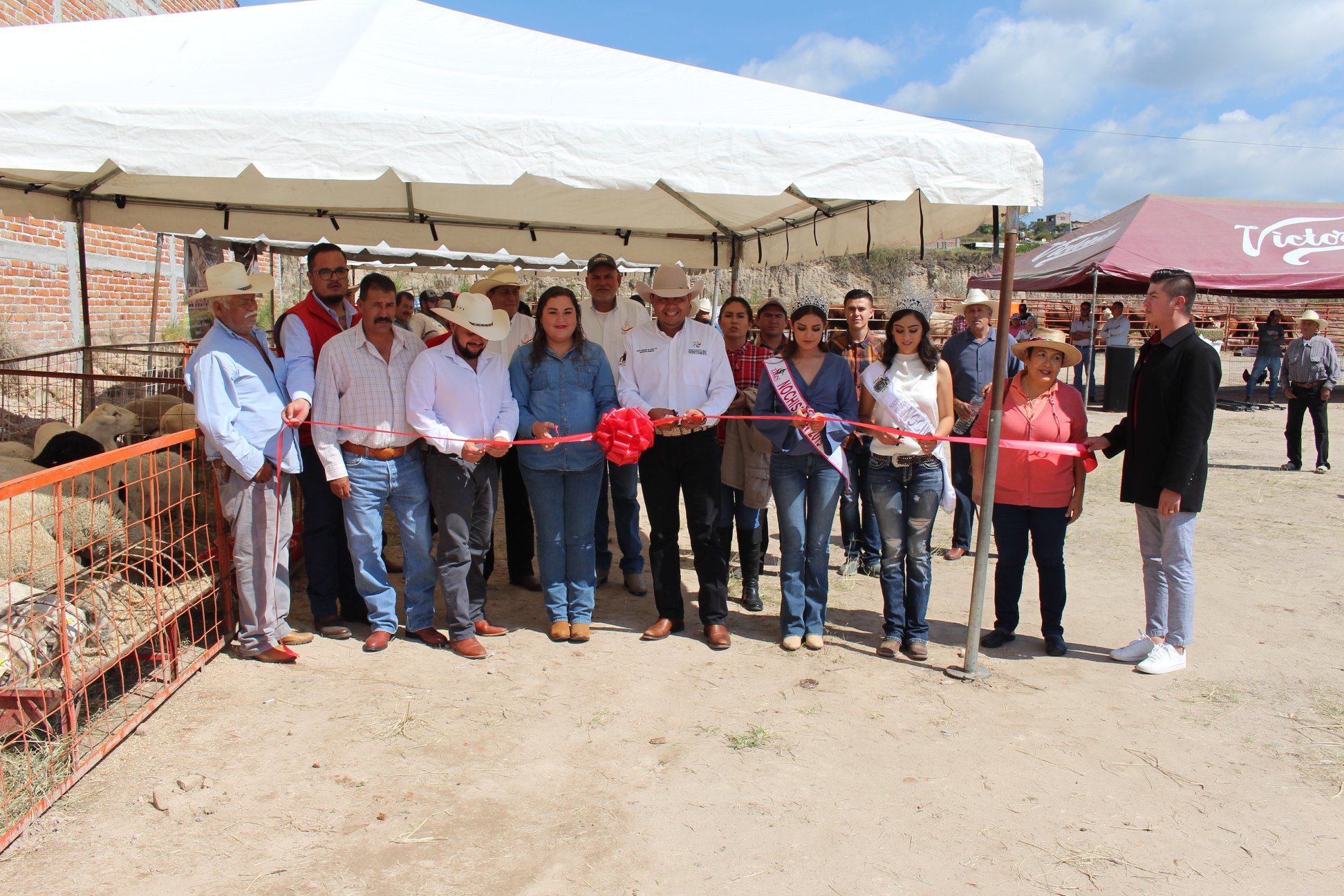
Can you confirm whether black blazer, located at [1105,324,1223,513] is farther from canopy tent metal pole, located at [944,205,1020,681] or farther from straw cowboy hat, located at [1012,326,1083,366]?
canopy tent metal pole, located at [944,205,1020,681]

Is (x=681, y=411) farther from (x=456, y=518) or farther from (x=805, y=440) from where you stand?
(x=456, y=518)

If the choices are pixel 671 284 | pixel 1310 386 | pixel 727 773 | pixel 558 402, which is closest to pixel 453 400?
pixel 558 402

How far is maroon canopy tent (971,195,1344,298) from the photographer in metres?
13.9

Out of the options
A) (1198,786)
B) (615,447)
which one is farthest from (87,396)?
(1198,786)

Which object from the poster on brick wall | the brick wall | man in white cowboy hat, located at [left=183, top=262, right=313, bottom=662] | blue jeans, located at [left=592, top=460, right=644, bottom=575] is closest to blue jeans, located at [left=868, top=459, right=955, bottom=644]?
blue jeans, located at [left=592, top=460, right=644, bottom=575]

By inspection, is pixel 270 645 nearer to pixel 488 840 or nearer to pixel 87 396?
pixel 488 840

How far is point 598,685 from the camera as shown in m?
4.37

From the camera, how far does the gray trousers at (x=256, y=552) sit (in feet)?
14.3

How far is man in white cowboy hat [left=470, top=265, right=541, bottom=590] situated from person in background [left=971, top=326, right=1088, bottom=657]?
2.82 meters

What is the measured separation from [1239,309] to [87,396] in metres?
35.9

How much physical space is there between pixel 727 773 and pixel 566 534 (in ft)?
5.92

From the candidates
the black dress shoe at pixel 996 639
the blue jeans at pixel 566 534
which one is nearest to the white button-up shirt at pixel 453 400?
the blue jeans at pixel 566 534

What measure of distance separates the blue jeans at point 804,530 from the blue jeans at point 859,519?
38.5 inches

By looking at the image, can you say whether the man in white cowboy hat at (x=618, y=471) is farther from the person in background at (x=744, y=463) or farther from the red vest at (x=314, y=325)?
the red vest at (x=314, y=325)
